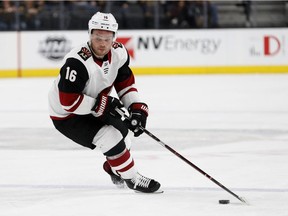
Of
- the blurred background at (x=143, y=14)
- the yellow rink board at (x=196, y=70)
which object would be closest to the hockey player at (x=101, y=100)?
the yellow rink board at (x=196, y=70)

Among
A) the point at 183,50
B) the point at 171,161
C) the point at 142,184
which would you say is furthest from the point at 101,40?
the point at 183,50

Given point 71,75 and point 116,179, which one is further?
point 116,179

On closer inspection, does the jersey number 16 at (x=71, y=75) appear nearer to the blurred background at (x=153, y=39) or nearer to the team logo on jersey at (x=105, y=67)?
Answer: the team logo on jersey at (x=105, y=67)

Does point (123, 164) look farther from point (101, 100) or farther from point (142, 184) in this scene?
point (101, 100)

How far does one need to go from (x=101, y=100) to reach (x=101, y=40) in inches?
11.9

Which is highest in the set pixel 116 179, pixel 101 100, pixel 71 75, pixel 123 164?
pixel 71 75

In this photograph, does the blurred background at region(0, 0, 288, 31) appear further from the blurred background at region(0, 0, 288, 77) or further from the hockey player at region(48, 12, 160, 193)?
the hockey player at region(48, 12, 160, 193)

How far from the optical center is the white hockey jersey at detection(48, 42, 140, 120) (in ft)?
14.4

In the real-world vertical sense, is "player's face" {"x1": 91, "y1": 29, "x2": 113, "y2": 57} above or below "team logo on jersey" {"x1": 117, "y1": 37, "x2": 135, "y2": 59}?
above

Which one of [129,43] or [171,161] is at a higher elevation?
[171,161]

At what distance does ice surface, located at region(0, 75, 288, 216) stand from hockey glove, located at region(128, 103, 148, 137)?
0.35 meters

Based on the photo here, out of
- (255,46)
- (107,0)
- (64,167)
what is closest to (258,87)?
(255,46)

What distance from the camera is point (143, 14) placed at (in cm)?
1439

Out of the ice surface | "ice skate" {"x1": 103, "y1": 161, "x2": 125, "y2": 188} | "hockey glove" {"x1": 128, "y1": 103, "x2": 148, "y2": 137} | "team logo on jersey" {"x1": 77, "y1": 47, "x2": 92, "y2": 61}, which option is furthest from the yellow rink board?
"team logo on jersey" {"x1": 77, "y1": 47, "x2": 92, "y2": 61}
